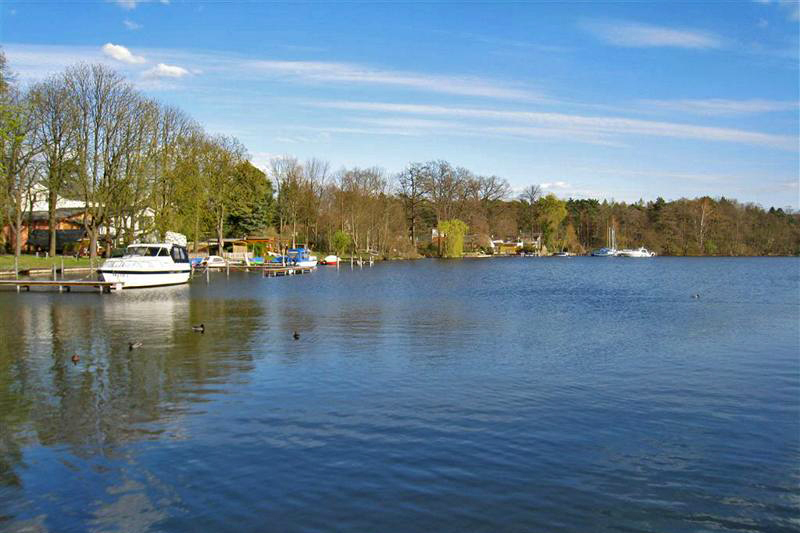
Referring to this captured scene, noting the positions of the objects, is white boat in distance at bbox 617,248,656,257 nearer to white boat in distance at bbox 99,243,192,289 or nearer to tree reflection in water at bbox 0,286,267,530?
white boat in distance at bbox 99,243,192,289

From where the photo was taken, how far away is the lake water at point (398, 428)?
27.0 ft

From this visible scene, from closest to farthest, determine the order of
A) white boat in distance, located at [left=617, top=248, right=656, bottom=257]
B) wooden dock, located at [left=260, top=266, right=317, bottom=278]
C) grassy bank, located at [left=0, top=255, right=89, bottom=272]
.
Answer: grassy bank, located at [left=0, top=255, right=89, bottom=272], wooden dock, located at [left=260, top=266, right=317, bottom=278], white boat in distance, located at [left=617, top=248, right=656, bottom=257]

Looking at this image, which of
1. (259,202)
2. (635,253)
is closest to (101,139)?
(259,202)

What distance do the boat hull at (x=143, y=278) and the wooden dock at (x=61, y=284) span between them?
460mm

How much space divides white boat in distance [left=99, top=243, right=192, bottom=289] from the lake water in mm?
14984

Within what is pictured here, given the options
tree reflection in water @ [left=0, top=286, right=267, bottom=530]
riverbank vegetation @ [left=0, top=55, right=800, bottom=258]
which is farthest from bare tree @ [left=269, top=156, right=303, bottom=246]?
tree reflection in water @ [left=0, top=286, right=267, bottom=530]

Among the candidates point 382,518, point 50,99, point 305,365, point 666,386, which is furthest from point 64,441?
point 50,99

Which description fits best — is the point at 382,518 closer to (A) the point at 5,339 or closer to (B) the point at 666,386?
(B) the point at 666,386

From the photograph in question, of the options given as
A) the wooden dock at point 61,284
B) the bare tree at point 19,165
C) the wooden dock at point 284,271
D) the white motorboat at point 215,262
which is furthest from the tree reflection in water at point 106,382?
the white motorboat at point 215,262

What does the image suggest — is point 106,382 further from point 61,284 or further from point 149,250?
point 149,250

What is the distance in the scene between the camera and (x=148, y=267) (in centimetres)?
4081

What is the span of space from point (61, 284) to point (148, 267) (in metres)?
4.96

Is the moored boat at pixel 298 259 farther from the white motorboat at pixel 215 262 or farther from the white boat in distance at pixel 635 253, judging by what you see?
the white boat in distance at pixel 635 253

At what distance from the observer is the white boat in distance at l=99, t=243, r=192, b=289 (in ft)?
129
